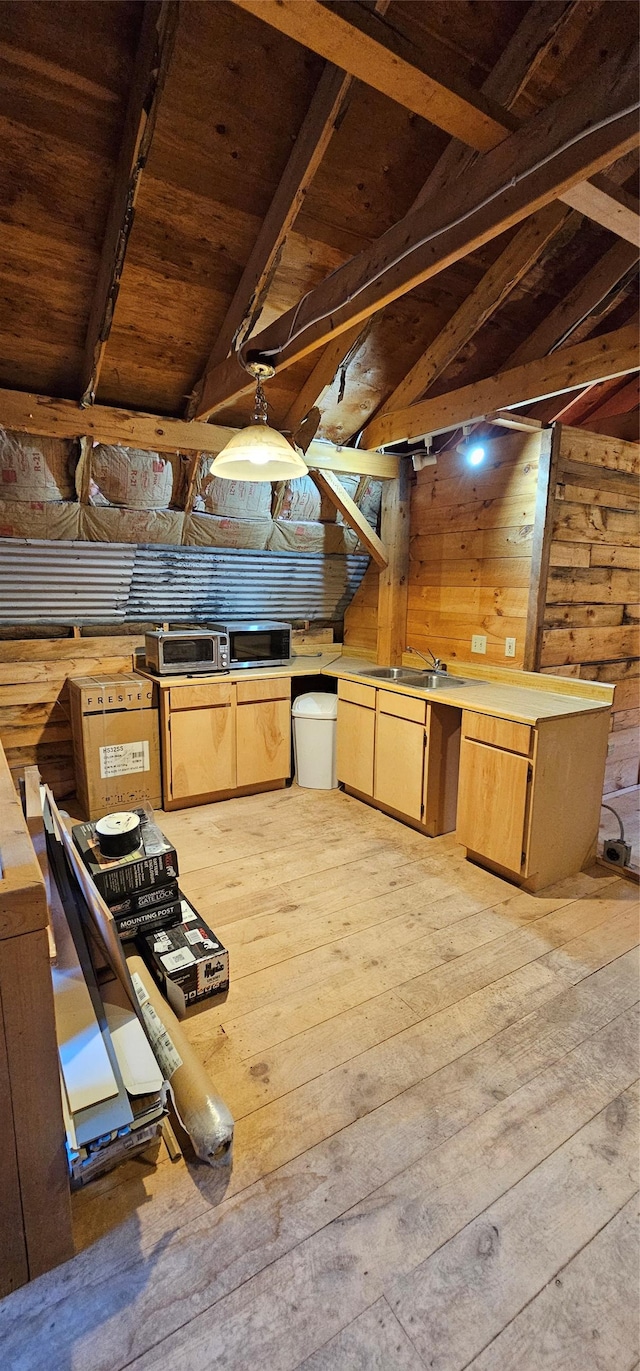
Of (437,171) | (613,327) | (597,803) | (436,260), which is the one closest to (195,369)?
(437,171)

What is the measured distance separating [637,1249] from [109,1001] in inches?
54.5

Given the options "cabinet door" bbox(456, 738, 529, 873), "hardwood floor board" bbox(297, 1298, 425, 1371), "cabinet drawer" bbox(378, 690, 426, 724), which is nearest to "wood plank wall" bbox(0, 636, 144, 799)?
"cabinet drawer" bbox(378, 690, 426, 724)

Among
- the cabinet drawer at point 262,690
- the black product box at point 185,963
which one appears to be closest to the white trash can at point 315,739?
the cabinet drawer at point 262,690

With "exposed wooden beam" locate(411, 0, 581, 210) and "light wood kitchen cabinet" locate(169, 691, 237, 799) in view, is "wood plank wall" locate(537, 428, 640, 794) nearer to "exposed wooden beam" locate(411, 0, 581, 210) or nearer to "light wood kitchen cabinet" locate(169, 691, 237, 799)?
"exposed wooden beam" locate(411, 0, 581, 210)

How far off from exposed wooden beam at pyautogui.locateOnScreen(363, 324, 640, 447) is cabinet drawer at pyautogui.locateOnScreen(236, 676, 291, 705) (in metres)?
1.61

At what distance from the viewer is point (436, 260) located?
178 cm

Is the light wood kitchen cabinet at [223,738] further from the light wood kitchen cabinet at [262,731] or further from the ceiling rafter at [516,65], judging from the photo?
the ceiling rafter at [516,65]

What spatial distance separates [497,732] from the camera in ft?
8.84

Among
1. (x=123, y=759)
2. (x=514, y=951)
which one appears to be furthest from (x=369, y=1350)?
(x=123, y=759)

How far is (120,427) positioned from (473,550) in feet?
6.92

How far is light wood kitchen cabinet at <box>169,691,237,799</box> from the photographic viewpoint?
3.47m

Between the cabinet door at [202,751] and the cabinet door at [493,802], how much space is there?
57.8 inches

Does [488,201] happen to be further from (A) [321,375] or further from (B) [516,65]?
(A) [321,375]

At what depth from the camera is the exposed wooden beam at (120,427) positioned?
2811mm
